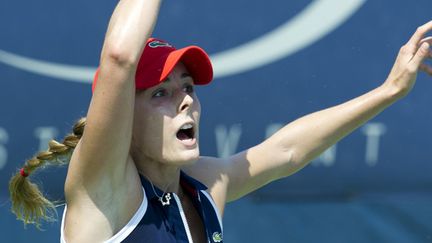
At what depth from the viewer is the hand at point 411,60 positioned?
2.23 metres

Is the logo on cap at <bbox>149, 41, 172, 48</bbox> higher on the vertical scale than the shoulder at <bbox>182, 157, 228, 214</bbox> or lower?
higher

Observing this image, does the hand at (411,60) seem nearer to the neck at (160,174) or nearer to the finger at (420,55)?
the finger at (420,55)

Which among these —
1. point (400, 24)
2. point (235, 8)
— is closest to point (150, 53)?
point (235, 8)

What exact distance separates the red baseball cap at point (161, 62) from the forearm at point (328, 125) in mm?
413

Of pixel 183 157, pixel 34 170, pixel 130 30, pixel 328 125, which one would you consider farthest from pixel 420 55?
pixel 34 170

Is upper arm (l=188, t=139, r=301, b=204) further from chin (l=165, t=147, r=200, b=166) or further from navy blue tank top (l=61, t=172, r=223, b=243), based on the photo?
chin (l=165, t=147, r=200, b=166)

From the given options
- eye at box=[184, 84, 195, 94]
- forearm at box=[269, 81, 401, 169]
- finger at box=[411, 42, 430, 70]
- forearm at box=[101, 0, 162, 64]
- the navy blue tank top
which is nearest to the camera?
forearm at box=[101, 0, 162, 64]

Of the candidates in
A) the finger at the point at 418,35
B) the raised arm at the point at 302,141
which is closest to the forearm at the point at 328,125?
the raised arm at the point at 302,141

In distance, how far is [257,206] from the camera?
3.28 meters

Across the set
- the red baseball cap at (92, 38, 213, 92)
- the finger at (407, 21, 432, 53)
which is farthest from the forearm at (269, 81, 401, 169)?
the red baseball cap at (92, 38, 213, 92)

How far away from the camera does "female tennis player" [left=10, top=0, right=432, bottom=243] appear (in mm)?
1845

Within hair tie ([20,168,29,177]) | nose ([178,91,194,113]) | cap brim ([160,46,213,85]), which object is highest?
cap brim ([160,46,213,85])

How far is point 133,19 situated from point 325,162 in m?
1.54

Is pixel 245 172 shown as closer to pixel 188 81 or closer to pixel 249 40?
pixel 188 81
